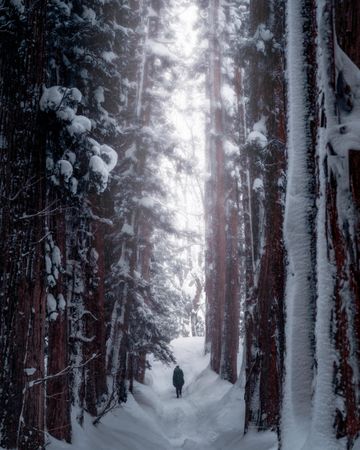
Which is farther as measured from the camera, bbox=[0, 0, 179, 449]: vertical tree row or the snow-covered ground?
the snow-covered ground

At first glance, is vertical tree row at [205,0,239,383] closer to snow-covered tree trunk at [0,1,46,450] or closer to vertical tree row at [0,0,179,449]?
vertical tree row at [0,0,179,449]

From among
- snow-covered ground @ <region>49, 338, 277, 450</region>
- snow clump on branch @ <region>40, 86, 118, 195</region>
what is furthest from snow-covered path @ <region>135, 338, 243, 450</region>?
snow clump on branch @ <region>40, 86, 118, 195</region>

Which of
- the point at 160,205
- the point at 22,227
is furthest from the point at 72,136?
the point at 160,205

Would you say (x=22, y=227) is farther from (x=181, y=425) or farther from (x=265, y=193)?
(x=181, y=425)

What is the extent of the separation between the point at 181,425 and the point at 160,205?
24.4ft

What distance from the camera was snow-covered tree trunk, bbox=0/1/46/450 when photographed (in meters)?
4.75

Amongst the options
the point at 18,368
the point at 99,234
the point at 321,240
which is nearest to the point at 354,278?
the point at 321,240

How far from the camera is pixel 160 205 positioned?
12906 millimetres

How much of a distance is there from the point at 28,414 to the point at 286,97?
4.57 meters

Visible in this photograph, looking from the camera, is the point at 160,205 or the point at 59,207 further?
the point at 160,205

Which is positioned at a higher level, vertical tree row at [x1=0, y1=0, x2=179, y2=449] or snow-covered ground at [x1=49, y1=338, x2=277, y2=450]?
vertical tree row at [x1=0, y1=0, x2=179, y2=449]

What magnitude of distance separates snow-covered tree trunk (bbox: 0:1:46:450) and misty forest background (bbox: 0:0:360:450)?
2cm

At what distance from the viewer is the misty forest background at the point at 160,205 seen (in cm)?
250

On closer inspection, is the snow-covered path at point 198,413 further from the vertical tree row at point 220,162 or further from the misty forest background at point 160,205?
the vertical tree row at point 220,162
